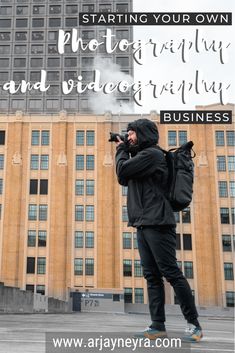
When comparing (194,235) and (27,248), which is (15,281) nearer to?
(27,248)

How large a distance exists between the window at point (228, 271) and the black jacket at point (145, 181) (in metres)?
49.2

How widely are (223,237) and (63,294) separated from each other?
21.0 m

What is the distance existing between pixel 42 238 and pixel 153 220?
49.8m

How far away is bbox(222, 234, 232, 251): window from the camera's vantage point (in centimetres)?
5047

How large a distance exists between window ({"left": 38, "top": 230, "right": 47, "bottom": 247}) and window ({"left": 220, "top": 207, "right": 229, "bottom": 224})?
22.6m

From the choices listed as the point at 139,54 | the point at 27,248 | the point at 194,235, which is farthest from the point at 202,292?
the point at 139,54

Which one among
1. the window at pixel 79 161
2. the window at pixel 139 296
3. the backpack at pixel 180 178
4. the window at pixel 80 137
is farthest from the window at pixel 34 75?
the backpack at pixel 180 178

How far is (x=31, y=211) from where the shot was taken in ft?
173

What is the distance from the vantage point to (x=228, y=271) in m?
49.8

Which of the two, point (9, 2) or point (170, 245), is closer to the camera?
point (170, 245)

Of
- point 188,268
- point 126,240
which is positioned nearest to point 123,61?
point 126,240

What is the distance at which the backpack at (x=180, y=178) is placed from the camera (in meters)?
3.44

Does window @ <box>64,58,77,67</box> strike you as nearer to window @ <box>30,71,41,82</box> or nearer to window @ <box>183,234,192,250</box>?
window @ <box>30,71,41,82</box>

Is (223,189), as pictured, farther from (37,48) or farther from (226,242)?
(37,48)
